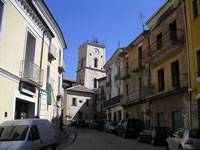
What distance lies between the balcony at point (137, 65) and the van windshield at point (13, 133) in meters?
18.5

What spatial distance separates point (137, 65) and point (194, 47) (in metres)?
11.2

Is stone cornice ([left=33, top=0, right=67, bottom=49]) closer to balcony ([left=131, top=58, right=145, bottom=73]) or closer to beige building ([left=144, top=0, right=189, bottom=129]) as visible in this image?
balcony ([left=131, top=58, right=145, bottom=73])

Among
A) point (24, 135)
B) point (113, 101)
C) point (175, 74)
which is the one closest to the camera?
Result: point (24, 135)

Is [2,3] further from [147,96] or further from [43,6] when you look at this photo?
[147,96]

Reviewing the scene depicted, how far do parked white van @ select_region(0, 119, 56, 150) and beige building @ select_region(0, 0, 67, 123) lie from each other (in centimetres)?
293

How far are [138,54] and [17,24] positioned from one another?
17.1 meters

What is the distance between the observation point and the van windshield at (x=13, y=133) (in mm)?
7738

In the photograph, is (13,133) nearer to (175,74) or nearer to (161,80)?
(175,74)

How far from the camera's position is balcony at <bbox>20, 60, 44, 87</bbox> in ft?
42.6

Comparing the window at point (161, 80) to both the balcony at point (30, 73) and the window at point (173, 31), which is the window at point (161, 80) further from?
the balcony at point (30, 73)

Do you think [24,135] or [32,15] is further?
[32,15]

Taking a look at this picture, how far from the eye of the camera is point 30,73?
1359 cm

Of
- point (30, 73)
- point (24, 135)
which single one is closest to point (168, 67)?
point (30, 73)

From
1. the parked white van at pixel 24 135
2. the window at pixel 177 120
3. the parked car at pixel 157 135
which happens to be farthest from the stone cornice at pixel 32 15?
the window at pixel 177 120
